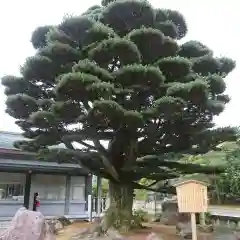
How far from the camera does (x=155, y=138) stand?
11.8 m

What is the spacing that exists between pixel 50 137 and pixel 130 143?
114 inches

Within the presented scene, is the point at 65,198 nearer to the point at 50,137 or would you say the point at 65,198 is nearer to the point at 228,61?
the point at 50,137

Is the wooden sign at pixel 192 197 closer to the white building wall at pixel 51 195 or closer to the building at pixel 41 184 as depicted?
the building at pixel 41 184

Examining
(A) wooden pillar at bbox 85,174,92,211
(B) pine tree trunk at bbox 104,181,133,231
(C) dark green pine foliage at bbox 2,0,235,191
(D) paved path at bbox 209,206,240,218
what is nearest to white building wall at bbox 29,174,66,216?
(A) wooden pillar at bbox 85,174,92,211

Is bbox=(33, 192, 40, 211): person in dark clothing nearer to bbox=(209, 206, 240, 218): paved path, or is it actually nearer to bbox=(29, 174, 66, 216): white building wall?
bbox=(29, 174, 66, 216): white building wall

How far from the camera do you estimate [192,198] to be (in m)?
7.91

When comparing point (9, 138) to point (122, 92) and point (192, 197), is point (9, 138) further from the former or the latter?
point (192, 197)

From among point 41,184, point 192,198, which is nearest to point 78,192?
point 41,184

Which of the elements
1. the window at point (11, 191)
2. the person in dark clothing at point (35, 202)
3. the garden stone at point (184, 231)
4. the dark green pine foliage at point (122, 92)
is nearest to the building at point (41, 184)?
the window at point (11, 191)

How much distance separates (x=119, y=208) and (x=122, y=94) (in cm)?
434

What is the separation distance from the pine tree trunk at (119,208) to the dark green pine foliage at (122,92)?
320mm

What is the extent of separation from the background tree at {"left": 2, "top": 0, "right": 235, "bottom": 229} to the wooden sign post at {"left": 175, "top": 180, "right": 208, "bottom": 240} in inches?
102

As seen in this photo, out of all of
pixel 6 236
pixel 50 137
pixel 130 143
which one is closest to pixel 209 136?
pixel 130 143

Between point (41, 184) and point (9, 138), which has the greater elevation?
point (9, 138)
